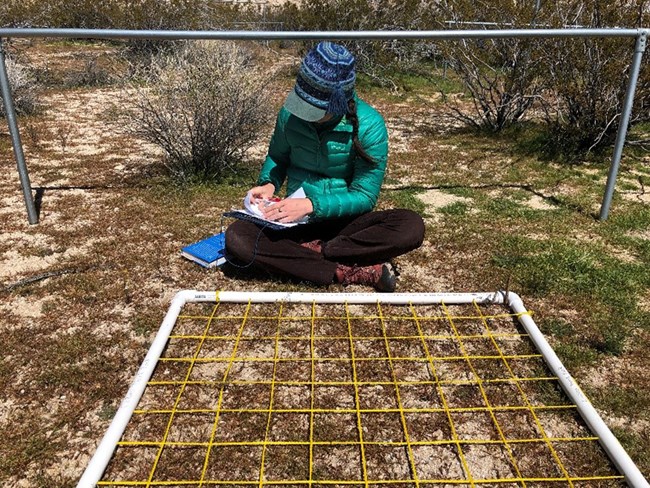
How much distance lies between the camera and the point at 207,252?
10.7 ft

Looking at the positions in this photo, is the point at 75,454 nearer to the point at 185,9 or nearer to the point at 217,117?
the point at 217,117

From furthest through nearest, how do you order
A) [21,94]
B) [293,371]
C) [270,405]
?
[21,94] < [293,371] < [270,405]

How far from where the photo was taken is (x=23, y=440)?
Answer: 1932 mm

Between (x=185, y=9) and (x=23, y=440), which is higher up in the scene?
(x=185, y=9)

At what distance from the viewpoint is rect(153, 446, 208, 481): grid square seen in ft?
5.89

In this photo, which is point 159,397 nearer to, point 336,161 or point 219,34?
point 336,161

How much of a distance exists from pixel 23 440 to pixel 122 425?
361mm

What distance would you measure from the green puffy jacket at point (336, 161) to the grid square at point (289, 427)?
106 centimetres

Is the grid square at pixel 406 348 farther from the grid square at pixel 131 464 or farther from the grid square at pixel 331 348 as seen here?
the grid square at pixel 131 464

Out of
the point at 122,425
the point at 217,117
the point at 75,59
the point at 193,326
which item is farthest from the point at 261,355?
the point at 75,59

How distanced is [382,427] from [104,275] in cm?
187

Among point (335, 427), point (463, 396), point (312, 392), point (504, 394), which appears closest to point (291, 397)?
point (312, 392)

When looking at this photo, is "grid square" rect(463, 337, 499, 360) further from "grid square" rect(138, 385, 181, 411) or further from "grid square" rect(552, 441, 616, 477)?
"grid square" rect(138, 385, 181, 411)

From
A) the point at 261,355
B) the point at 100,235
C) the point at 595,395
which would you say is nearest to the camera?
the point at 595,395
